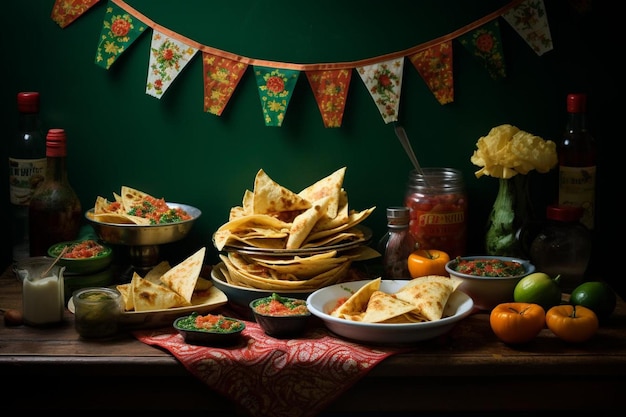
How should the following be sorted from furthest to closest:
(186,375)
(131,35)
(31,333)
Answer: (131,35), (31,333), (186,375)

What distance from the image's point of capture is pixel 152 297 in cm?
207

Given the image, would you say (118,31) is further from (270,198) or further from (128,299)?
(128,299)

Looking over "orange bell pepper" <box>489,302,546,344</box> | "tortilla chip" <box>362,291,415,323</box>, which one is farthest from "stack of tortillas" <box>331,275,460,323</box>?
"orange bell pepper" <box>489,302,546,344</box>

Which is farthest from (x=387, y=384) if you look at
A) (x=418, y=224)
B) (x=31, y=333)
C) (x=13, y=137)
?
A: (x=13, y=137)

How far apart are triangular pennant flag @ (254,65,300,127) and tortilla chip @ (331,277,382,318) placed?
24.7 inches

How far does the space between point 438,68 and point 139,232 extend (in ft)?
3.17

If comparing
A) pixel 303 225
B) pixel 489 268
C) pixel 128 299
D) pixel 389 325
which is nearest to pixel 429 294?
pixel 389 325

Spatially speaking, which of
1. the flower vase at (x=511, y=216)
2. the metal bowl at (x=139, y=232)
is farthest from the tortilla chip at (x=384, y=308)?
the metal bowl at (x=139, y=232)

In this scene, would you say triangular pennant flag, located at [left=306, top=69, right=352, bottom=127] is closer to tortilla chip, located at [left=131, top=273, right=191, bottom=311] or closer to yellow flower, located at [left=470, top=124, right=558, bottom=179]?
yellow flower, located at [left=470, top=124, right=558, bottom=179]

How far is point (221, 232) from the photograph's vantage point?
7.39 ft

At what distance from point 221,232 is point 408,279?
534 millimetres

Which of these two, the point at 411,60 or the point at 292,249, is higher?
the point at 411,60

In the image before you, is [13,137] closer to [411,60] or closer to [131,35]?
[131,35]

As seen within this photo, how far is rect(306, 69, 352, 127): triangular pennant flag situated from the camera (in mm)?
2471
